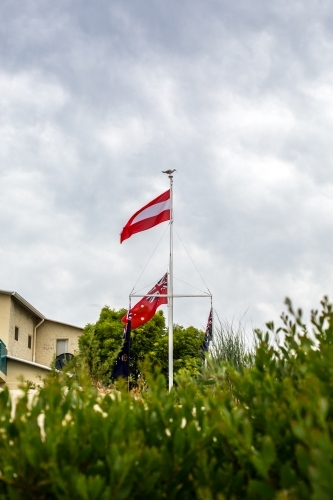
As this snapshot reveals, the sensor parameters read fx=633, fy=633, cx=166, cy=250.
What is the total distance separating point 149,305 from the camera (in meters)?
21.9

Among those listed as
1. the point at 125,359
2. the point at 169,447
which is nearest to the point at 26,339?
the point at 125,359

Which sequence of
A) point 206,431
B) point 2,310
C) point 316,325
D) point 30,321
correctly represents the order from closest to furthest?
point 206,431, point 316,325, point 2,310, point 30,321

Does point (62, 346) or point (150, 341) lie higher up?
point (62, 346)

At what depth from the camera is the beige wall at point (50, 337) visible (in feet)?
128

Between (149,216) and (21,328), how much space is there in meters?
15.5

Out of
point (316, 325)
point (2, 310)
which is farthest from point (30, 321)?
point (316, 325)

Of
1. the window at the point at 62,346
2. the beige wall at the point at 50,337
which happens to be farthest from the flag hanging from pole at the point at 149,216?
the window at the point at 62,346

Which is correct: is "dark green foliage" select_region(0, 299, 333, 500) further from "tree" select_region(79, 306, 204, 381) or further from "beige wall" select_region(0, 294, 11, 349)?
"beige wall" select_region(0, 294, 11, 349)

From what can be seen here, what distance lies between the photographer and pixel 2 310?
30.9m

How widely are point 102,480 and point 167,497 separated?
17.3 inches

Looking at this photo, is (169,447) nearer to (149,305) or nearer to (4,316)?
(149,305)

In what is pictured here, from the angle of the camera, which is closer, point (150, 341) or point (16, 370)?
point (16, 370)

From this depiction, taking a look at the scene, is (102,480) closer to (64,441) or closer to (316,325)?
(64,441)

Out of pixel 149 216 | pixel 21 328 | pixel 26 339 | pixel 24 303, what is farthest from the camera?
pixel 26 339
